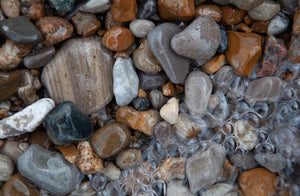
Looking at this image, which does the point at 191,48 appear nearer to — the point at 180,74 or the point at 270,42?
the point at 180,74

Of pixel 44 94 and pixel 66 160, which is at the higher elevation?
pixel 44 94

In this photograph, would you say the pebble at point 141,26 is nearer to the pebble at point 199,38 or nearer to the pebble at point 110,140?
the pebble at point 199,38

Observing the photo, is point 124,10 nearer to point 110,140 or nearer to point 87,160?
point 110,140

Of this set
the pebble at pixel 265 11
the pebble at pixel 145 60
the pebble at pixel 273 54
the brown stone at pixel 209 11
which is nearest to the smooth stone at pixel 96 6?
the pebble at pixel 145 60

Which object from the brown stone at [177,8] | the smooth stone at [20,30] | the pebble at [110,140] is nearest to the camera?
the smooth stone at [20,30]

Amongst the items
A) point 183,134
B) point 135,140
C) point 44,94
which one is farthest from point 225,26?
point 44,94

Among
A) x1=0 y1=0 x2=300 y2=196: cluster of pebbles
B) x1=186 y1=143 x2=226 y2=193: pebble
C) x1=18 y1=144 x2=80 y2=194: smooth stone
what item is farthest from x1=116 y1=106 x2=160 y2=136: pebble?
x1=18 y1=144 x2=80 y2=194: smooth stone

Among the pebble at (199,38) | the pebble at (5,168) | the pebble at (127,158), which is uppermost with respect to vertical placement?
the pebble at (199,38)

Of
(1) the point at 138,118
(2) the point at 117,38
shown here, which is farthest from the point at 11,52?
(1) the point at 138,118
